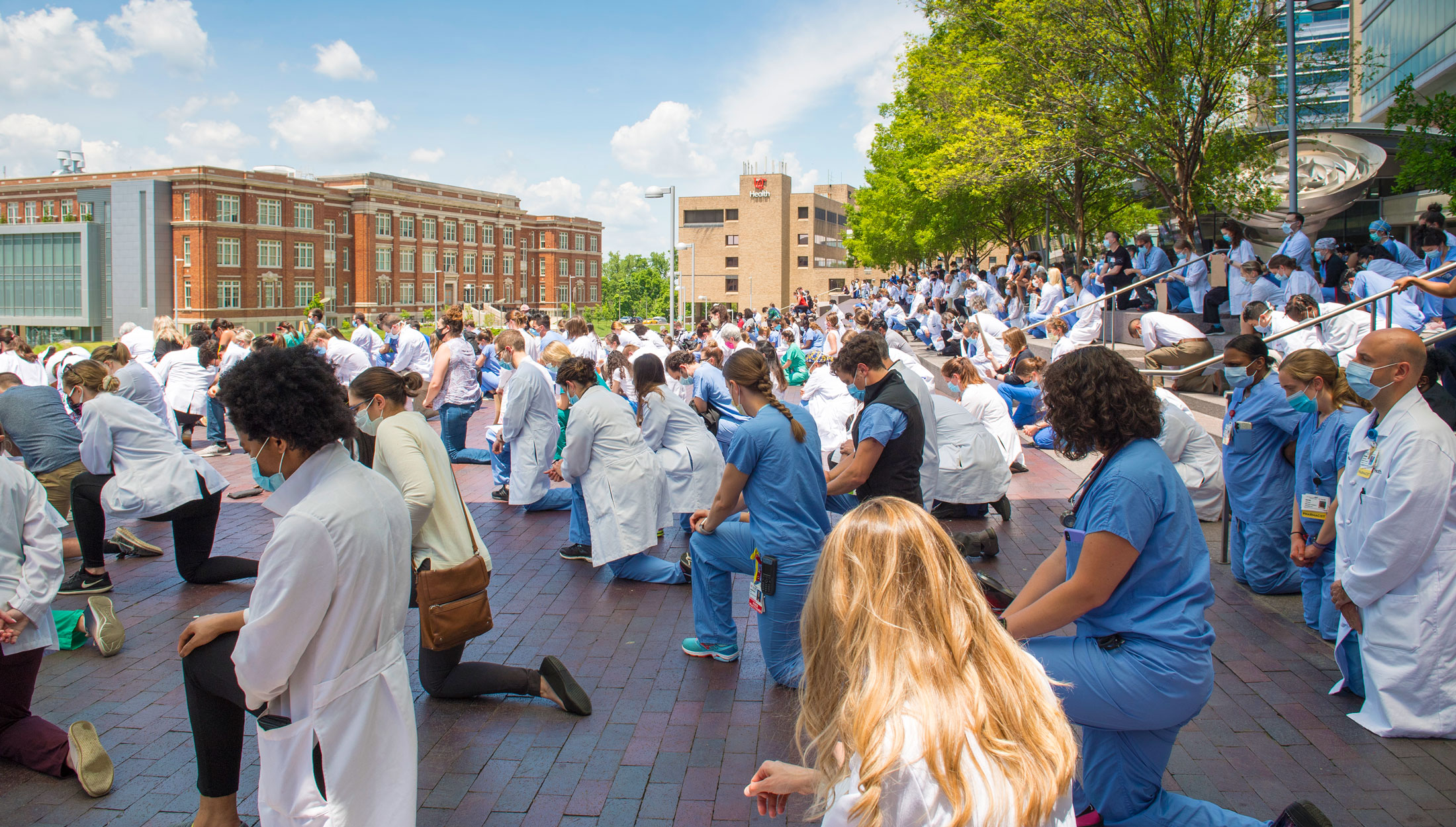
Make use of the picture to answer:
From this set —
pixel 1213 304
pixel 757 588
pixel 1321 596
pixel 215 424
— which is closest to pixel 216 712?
pixel 757 588

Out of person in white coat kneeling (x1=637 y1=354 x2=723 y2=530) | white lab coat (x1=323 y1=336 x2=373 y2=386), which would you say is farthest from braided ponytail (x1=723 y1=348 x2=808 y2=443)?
white lab coat (x1=323 y1=336 x2=373 y2=386)

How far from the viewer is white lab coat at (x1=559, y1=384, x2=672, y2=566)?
22.4 feet

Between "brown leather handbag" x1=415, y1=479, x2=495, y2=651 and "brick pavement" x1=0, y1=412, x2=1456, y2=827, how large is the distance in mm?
596

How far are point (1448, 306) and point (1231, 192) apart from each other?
13717 mm

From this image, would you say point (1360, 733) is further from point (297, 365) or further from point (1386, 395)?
point (297, 365)

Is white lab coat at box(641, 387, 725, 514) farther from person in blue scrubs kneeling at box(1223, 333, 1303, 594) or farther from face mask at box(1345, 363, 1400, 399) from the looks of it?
face mask at box(1345, 363, 1400, 399)

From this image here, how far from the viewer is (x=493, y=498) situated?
10.2 meters

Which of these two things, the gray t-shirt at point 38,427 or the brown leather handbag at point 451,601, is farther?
the gray t-shirt at point 38,427

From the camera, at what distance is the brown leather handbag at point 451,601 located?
405 centimetres

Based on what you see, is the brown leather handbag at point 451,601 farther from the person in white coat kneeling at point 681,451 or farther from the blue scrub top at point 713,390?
the blue scrub top at point 713,390

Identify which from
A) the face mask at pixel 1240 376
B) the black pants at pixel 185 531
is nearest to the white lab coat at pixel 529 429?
the black pants at pixel 185 531

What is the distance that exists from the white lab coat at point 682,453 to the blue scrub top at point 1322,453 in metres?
4.31

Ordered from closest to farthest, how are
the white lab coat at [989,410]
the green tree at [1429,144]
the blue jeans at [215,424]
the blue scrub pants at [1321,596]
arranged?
1. the blue scrub pants at [1321,596]
2. the white lab coat at [989,410]
3. the blue jeans at [215,424]
4. the green tree at [1429,144]

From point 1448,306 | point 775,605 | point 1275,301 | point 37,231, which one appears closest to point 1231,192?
point 1275,301
